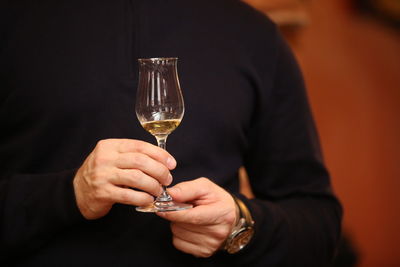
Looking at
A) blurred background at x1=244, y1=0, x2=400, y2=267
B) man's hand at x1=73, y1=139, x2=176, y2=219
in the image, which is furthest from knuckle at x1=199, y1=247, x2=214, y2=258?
blurred background at x1=244, y1=0, x2=400, y2=267

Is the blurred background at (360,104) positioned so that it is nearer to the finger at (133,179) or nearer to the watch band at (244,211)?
the watch band at (244,211)

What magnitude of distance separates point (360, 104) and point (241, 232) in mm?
3066

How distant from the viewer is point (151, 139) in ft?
4.37

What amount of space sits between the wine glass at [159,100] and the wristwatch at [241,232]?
188mm

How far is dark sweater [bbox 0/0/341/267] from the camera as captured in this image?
125cm

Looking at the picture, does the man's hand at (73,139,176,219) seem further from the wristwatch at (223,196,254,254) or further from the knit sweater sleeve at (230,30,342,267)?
the knit sweater sleeve at (230,30,342,267)

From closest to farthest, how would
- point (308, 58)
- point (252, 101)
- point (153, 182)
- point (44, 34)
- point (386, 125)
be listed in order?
point (153, 182), point (44, 34), point (252, 101), point (308, 58), point (386, 125)

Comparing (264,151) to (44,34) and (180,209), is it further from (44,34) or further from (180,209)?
(44,34)

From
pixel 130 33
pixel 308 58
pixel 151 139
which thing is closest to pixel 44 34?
pixel 130 33

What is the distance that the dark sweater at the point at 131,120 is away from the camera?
1252 millimetres

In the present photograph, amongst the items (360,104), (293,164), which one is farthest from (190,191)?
(360,104)

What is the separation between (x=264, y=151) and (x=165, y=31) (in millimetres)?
434

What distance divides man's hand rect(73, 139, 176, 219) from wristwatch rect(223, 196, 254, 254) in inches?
10.4

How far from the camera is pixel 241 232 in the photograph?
1.30 metres
